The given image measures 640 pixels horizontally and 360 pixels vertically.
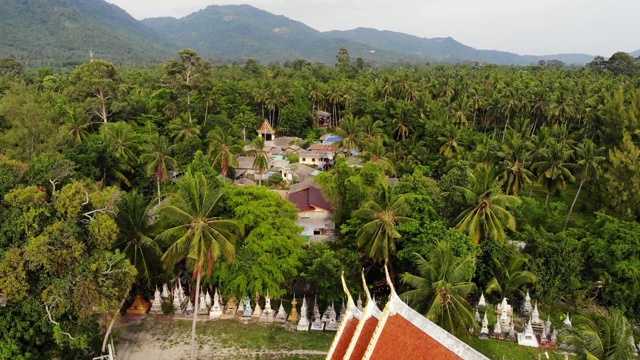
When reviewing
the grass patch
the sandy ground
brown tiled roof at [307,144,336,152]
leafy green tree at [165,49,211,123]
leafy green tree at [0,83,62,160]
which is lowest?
the sandy ground

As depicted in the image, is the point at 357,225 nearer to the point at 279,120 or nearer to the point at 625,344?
the point at 625,344

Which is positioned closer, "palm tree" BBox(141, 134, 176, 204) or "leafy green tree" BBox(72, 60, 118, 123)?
"palm tree" BBox(141, 134, 176, 204)

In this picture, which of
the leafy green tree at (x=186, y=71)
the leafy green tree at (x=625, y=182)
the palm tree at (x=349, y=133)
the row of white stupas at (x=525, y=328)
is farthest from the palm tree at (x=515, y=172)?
the leafy green tree at (x=186, y=71)

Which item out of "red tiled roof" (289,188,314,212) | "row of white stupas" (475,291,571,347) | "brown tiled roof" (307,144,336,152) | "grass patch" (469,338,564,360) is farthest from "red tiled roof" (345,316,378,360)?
"brown tiled roof" (307,144,336,152)

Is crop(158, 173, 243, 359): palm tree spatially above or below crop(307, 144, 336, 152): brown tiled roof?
above

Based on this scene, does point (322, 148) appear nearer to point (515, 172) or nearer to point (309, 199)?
point (309, 199)

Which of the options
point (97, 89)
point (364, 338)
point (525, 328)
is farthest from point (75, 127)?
point (525, 328)

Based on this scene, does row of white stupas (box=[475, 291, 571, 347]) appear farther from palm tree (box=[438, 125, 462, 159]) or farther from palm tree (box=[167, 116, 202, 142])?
palm tree (box=[167, 116, 202, 142])
